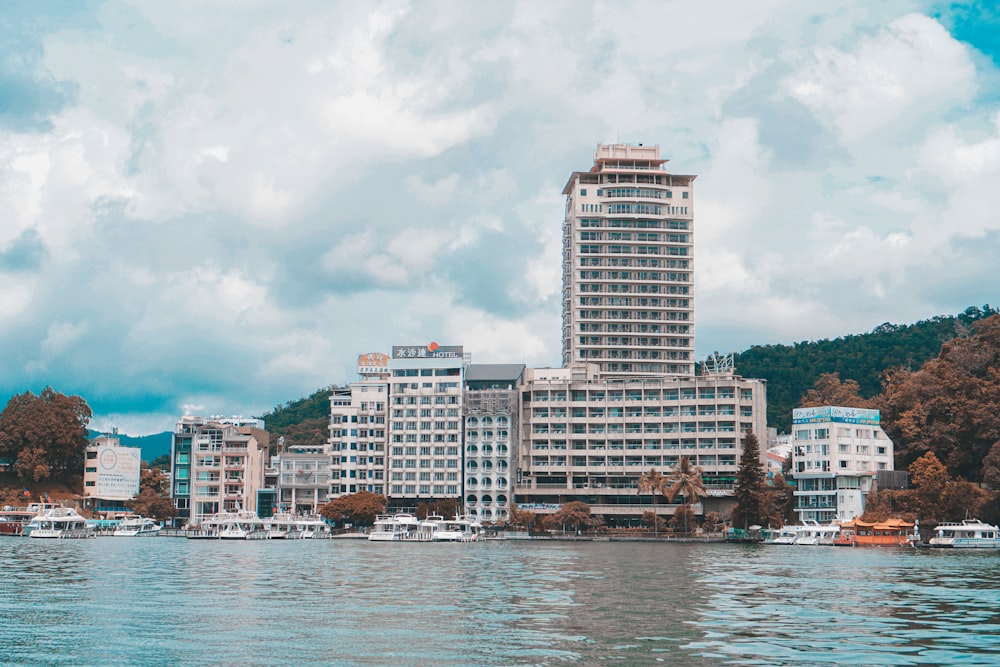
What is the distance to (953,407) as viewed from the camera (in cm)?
14525

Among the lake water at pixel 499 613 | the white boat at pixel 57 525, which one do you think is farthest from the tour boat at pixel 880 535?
the white boat at pixel 57 525

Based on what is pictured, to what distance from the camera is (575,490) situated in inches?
6973

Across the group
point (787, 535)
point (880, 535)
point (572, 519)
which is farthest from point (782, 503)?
point (572, 519)

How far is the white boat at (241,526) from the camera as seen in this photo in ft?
533

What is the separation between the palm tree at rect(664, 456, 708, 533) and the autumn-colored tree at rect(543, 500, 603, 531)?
12236mm

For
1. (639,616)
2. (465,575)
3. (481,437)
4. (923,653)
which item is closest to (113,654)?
(639,616)

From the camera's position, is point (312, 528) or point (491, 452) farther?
point (491, 452)

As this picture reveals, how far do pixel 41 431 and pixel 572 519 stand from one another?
292 feet

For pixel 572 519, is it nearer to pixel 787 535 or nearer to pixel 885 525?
pixel 787 535

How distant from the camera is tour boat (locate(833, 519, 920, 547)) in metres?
135

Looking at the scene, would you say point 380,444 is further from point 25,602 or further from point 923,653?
point 923,653

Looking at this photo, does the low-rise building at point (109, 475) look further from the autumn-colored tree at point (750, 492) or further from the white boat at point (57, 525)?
the autumn-colored tree at point (750, 492)

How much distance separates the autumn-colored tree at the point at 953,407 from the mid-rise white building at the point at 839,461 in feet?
13.3

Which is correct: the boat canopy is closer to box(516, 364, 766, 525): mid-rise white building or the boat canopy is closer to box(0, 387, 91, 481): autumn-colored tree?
box(516, 364, 766, 525): mid-rise white building
